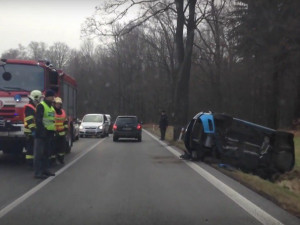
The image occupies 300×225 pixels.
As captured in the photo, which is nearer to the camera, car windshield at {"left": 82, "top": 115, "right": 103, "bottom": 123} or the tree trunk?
the tree trunk

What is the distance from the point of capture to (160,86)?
3063 inches

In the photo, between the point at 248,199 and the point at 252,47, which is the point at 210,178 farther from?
the point at 252,47

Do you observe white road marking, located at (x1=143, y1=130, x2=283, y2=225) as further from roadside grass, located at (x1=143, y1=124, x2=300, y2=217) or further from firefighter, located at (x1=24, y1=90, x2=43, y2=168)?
firefighter, located at (x1=24, y1=90, x2=43, y2=168)

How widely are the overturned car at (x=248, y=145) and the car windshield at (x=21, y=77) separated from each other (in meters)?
4.92

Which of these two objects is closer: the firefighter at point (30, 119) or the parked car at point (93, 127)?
the firefighter at point (30, 119)

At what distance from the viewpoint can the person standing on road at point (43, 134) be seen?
11.4 meters

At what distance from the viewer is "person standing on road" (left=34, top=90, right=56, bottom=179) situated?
11398 millimetres

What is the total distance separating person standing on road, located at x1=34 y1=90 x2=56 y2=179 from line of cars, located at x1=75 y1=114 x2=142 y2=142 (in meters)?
15.1

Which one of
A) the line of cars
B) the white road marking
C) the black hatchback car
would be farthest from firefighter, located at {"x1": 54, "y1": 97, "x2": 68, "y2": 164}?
the black hatchback car

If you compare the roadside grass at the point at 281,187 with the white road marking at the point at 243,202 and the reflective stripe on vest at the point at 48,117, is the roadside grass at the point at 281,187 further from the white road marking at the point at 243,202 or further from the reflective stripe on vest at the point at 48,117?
the reflective stripe on vest at the point at 48,117

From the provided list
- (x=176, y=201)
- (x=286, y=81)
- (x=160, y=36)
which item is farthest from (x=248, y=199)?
(x=160, y=36)

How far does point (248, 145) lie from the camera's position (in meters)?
14.0

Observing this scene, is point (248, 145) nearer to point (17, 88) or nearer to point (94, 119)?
point (17, 88)

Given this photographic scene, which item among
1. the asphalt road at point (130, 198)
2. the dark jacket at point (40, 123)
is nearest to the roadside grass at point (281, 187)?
the asphalt road at point (130, 198)
